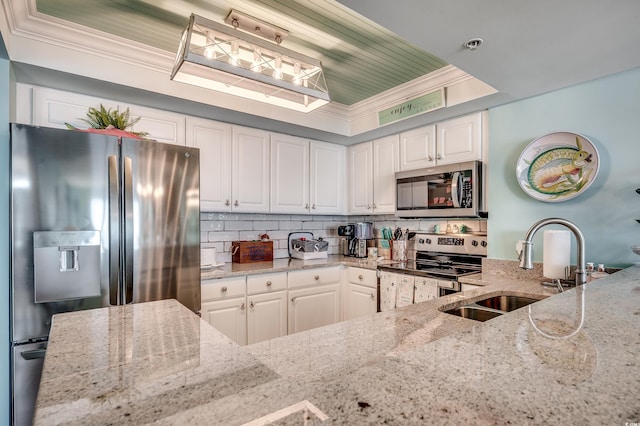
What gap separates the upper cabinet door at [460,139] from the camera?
8.61ft

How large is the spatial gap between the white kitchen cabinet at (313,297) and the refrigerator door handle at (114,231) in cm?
138

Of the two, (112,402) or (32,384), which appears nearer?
(112,402)

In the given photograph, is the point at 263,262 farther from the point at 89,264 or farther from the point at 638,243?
the point at 638,243

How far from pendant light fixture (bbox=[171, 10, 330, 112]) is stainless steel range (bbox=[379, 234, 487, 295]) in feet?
5.03

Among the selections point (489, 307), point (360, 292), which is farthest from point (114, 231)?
point (489, 307)

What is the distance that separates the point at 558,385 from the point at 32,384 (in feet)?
7.50

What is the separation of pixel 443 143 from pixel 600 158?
108 centimetres

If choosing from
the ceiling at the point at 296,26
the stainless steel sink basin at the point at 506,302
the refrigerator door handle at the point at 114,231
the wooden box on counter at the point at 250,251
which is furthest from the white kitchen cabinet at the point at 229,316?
the ceiling at the point at 296,26

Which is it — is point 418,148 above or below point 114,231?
above

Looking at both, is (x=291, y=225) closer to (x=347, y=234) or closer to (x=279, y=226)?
(x=279, y=226)

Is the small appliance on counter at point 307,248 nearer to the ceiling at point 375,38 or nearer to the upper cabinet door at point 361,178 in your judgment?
the upper cabinet door at point 361,178

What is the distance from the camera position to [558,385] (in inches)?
19.7

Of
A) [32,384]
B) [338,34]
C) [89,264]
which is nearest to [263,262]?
[89,264]

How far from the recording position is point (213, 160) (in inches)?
112
